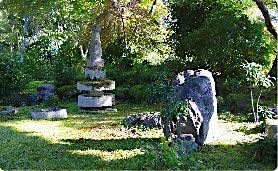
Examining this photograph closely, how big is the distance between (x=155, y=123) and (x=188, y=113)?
6.13 feet

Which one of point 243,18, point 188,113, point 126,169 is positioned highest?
point 243,18

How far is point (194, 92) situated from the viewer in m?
8.65

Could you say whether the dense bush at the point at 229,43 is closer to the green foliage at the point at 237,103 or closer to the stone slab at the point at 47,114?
the green foliage at the point at 237,103

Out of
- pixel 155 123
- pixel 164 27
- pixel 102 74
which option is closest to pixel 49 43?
pixel 164 27

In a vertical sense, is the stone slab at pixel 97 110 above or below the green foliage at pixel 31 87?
below

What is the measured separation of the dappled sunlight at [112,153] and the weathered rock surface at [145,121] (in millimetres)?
1982

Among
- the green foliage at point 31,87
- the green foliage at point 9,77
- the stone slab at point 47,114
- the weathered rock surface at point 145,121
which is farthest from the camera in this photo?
the green foliage at point 31,87

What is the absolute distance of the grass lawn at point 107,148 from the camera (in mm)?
6848

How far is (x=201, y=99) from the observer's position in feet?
28.2

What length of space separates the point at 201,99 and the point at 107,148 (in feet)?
6.99

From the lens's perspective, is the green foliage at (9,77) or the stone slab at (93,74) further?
the green foliage at (9,77)

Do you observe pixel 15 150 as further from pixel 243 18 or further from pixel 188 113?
pixel 243 18

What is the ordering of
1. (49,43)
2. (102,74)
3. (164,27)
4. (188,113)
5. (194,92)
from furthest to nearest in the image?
1. (49,43)
2. (164,27)
3. (102,74)
4. (194,92)
5. (188,113)

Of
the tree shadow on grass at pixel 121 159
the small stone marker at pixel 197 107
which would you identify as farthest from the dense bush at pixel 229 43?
the tree shadow on grass at pixel 121 159
